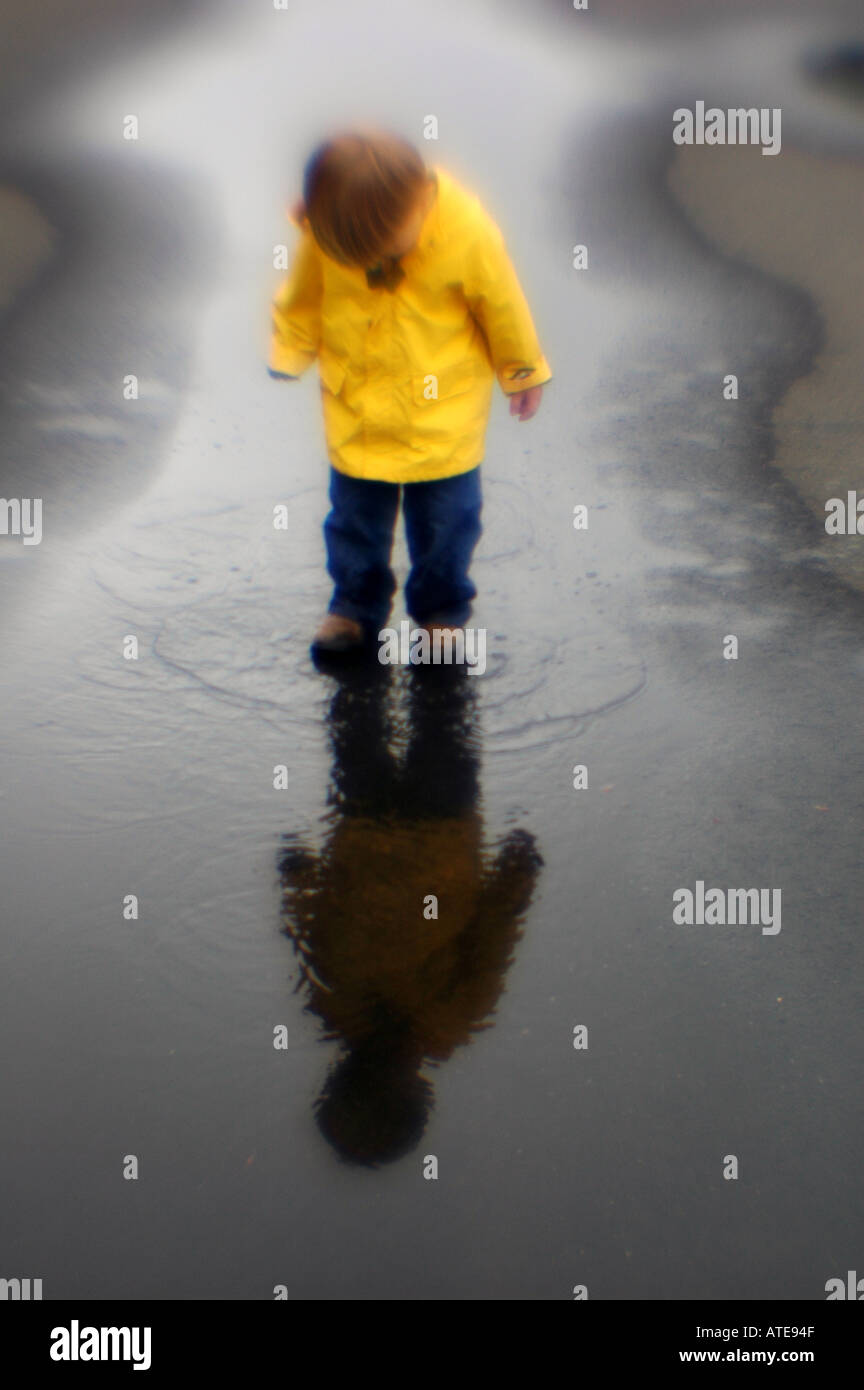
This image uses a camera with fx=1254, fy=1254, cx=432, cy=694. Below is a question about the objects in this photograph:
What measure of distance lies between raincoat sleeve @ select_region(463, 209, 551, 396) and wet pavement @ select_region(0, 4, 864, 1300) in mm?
806

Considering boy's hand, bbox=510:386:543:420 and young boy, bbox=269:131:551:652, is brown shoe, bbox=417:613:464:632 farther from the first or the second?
boy's hand, bbox=510:386:543:420

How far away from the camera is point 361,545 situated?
379 centimetres

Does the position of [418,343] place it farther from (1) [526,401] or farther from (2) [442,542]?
(2) [442,542]

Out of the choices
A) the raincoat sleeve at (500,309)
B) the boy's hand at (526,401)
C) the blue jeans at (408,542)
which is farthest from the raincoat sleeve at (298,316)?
the boy's hand at (526,401)

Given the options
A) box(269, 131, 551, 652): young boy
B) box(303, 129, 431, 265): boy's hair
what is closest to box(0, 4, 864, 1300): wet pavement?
box(269, 131, 551, 652): young boy

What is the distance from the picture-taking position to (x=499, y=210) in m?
8.35

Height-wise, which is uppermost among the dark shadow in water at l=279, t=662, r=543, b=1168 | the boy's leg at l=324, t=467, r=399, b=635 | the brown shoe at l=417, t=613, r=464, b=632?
the boy's leg at l=324, t=467, r=399, b=635

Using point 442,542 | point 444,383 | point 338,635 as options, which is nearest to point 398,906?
point 338,635

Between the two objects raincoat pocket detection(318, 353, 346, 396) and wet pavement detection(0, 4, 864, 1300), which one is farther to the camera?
raincoat pocket detection(318, 353, 346, 396)

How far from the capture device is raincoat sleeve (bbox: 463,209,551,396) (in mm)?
3318

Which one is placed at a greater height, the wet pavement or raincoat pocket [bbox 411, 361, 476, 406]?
raincoat pocket [bbox 411, 361, 476, 406]

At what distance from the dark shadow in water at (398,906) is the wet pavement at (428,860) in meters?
0.01

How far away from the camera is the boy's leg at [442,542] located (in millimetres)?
3686

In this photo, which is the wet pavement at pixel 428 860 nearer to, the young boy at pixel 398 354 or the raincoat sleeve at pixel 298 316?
the young boy at pixel 398 354
